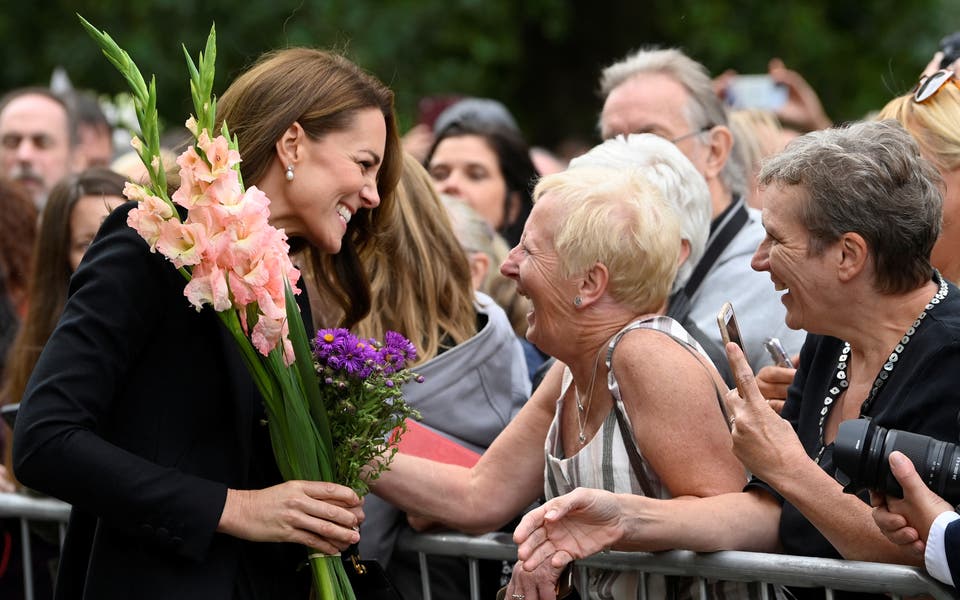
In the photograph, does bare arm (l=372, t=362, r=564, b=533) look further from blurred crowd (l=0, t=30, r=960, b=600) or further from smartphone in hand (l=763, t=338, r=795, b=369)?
smartphone in hand (l=763, t=338, r=795, b=369)

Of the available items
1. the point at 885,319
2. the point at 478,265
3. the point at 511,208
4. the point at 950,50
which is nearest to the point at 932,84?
the point at 950,50

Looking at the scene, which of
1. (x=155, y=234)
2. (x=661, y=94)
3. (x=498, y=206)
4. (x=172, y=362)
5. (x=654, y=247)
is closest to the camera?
(x=155, y=234)

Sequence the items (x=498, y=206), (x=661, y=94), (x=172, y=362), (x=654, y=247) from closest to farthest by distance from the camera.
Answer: (x=172, y=362) → (x=654, y=247) → (x=661, y=94) → (x=498, y=206)

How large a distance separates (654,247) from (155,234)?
1.22 metres

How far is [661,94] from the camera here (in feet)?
16.6

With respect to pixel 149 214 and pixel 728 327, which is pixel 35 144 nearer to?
pixel 149 214

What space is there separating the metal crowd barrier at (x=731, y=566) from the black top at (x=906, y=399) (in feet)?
0.47

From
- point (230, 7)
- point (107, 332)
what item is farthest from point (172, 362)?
point (230, 7)

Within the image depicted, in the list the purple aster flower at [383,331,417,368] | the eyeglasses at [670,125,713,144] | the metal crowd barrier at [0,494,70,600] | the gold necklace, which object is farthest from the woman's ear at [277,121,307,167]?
the eyeglasses at [670,125,713,144]

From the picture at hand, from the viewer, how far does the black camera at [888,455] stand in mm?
2730

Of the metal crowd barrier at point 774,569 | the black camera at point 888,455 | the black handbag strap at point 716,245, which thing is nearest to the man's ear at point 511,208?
the black handbag strap at point 716,245

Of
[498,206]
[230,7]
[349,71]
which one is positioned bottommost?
[349,71]

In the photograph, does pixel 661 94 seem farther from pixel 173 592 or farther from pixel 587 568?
pixel 173 592

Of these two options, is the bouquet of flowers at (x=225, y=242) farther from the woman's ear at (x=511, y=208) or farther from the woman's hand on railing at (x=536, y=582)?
the woman's ear at (x=511, y=208)
